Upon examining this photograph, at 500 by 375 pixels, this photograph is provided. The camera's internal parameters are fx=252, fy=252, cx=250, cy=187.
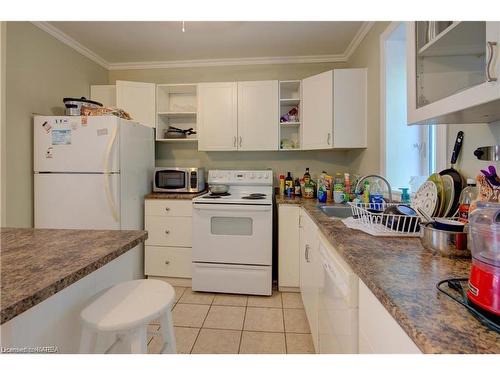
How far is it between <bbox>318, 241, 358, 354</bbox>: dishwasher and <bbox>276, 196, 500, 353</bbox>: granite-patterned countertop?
0.09 m

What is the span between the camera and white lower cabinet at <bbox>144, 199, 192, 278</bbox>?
8.23 feet

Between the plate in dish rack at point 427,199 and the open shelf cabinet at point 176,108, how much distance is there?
7.47 ft

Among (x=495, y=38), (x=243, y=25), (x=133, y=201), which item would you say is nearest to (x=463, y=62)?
(x=495, y=38)

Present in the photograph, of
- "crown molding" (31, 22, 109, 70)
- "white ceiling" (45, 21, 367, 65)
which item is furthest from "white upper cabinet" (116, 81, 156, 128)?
"crown molding" (31, 22, 109, 70)

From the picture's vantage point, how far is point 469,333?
46 centimetres

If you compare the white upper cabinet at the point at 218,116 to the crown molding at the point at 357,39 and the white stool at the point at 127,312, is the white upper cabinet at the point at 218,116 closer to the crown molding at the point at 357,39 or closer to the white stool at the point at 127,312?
the crown molding at the point at 357,39

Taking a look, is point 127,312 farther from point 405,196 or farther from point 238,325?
point 405,196

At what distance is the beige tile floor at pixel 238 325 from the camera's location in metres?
1.66

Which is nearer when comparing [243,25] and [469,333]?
[469,333]

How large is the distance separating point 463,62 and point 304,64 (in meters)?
2.23

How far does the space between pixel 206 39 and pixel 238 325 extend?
2.63m

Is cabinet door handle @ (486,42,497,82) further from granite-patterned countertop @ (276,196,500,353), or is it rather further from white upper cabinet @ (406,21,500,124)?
granite-patterned countertop @ (276,196,500,353)

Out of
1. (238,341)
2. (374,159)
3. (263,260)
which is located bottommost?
(238,341)
